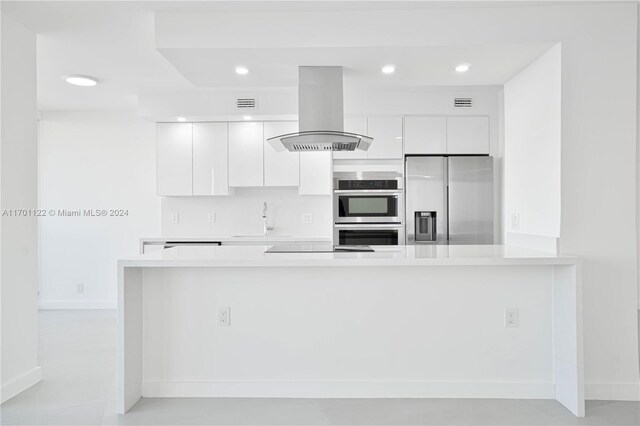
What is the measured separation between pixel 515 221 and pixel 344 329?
1.51m

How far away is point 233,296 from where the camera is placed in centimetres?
285

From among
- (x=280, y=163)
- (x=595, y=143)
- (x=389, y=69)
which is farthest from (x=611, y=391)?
(x=280, y=163)

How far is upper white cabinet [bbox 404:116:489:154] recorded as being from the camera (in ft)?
15.9

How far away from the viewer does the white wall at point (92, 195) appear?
559 centimetres

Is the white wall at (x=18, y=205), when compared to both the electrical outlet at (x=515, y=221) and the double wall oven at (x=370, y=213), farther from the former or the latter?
the electrical outlet at (x=515, y=221)

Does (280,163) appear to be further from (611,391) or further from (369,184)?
(611,391)

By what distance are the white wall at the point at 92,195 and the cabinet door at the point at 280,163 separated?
1.50 metres

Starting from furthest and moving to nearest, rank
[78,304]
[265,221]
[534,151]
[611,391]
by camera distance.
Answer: [78,304]
[265,221]
[534,151]
[611,391]

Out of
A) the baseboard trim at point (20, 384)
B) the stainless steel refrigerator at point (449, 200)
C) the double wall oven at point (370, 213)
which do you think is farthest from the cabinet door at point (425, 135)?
the baseboard trim at point (20, 384)

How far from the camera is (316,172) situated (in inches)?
201

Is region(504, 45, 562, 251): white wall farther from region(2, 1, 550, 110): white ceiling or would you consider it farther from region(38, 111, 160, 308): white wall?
region(38, 111, 160, 308): white wall

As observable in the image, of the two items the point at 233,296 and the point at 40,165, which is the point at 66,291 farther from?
the point at 233,296

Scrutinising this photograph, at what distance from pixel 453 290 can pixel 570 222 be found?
2.64 ft

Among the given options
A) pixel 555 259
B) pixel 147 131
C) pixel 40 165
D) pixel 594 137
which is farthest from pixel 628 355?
pixel 40 165
